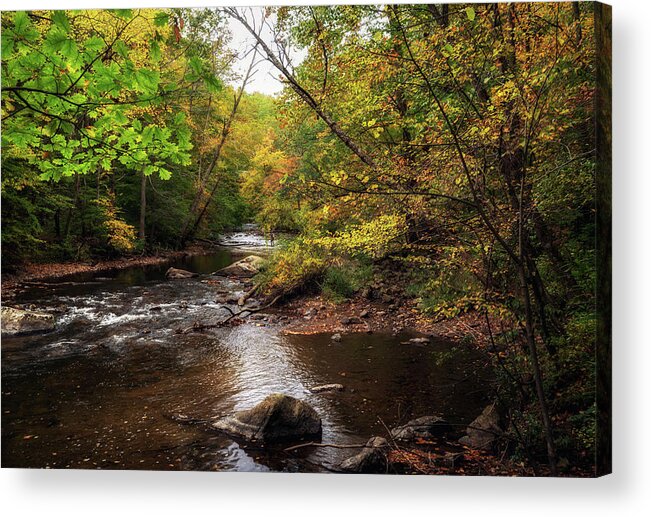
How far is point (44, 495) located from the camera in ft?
11.7

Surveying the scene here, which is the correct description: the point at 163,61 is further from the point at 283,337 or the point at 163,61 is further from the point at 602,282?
the point at 602,282

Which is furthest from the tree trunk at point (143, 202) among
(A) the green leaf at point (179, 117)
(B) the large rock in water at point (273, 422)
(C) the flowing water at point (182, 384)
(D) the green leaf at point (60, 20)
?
(A) the green leaf at point (179, 117)

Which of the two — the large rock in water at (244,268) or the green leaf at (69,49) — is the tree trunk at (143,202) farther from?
the green leaf at (69,49)

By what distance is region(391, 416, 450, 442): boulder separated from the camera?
11.5 feet

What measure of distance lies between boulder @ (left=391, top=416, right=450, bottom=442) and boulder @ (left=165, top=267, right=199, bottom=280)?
3.87m

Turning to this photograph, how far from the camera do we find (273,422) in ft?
11.8

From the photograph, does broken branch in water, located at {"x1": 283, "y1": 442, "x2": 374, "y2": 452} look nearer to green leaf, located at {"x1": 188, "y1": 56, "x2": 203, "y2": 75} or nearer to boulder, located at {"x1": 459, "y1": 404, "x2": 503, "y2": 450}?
boulder, located at {"x1": 459, "y1": 404, "x2": 503, "y2": 450}

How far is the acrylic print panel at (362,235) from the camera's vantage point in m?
3.15

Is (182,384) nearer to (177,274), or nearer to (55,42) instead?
(177,274)

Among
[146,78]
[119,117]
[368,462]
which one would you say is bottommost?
[368,462]

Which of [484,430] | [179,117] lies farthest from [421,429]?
[179,117]

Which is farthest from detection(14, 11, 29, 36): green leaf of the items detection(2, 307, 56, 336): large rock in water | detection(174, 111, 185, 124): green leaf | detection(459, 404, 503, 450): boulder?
detection(459, 404, 503, 450): boulder

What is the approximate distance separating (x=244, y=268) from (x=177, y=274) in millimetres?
981

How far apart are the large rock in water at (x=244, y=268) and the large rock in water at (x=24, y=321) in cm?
227
